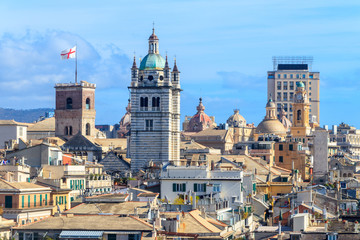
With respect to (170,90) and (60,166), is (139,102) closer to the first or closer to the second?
(170,90)

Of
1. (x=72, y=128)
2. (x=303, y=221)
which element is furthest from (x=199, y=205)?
(x=72, y=128)

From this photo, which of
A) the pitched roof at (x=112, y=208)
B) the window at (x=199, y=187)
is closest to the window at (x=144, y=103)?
the window at (x=199, y=187)

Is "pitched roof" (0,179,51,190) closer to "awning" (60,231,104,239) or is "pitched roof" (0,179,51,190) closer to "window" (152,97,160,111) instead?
"awning" (60,231,104,239)

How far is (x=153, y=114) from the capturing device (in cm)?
15212

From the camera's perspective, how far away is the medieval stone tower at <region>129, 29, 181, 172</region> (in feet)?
493

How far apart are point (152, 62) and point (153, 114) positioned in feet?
21.9

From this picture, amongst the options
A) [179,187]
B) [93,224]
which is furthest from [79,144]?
[93,224]

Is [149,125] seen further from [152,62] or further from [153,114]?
[152,62]

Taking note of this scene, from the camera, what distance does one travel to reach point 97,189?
100875mm

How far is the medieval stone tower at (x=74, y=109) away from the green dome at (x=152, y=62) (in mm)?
34937

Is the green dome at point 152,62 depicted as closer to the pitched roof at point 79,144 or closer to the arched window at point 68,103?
the pitched roof at point 79,144

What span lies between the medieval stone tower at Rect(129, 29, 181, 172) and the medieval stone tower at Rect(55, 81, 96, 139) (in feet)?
120

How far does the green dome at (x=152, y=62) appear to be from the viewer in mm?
153750

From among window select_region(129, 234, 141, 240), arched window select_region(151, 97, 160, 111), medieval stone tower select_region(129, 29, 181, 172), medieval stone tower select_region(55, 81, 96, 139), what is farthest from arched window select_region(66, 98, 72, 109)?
window select_region(129, 234, 141, 240)
